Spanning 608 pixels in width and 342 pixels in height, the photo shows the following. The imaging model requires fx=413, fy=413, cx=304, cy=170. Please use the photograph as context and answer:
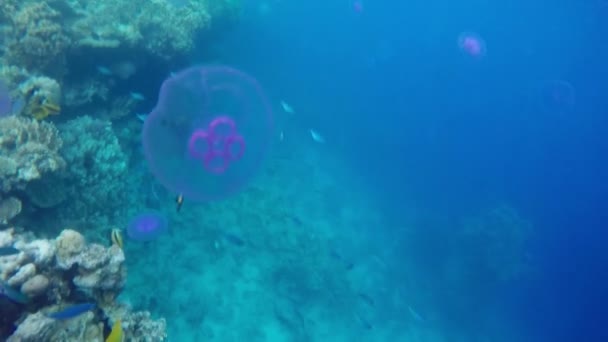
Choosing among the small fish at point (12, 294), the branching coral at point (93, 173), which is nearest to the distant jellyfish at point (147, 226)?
the branching coral at point (93, 173)

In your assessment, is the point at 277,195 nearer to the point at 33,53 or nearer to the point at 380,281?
the point at 380,281

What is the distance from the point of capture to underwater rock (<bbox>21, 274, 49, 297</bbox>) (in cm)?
376

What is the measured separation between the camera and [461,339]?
14.9 m

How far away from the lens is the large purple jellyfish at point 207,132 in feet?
22.3

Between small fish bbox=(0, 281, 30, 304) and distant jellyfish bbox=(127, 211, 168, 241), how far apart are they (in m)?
4.90

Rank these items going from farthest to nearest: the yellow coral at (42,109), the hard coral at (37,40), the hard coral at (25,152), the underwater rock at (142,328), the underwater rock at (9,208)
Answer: the hard coral at (37,40) < the yellow coral at (42,109) < the hard coral at (25,152) < the underwater rock at (9,208) < the underwater rock at (142,328)

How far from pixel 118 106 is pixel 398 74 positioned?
40.3 m

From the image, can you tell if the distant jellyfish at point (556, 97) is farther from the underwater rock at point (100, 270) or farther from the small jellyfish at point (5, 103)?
the underwater rock at point (100, 270)

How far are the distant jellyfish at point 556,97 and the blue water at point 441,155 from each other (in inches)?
244

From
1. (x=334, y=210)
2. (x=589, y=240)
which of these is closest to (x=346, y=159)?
(x=334, y=210)

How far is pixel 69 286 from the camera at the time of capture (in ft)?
13.6

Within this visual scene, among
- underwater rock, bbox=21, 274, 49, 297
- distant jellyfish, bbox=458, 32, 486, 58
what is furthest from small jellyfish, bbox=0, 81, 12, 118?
distant jellyfish, bbox=458, 32, 486, 58

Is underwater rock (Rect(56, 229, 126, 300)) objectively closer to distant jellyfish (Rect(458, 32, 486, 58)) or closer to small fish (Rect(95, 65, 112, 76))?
small fish (Rect(95, 65, 112, 76))

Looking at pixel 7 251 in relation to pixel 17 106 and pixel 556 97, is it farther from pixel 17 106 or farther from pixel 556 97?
pixel 556 97
